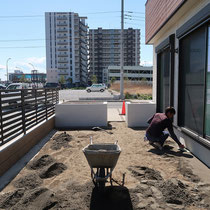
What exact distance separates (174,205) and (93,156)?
55.4 inches

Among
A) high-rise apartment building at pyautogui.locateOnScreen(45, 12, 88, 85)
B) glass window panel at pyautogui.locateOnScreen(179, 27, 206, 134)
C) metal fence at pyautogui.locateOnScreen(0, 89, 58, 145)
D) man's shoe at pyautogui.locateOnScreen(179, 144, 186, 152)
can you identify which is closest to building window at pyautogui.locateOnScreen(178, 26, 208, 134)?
glass window panel at pyautogui.locateOnScreen(179, 27, 206, 134)

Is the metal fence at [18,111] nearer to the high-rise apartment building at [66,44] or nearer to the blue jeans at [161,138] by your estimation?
the blue jeans at [161,138]

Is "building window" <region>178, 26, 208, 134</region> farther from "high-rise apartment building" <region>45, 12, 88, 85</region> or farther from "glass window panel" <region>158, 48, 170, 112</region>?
"high-rise apartment building" <region>45, 12, 88, 85</region>

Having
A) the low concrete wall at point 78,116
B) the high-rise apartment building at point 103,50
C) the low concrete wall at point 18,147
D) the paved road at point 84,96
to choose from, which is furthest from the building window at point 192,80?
the high-rise apartment building at point 103,50

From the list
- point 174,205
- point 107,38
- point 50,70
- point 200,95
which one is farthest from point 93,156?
point 107,38

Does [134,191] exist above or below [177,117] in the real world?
below

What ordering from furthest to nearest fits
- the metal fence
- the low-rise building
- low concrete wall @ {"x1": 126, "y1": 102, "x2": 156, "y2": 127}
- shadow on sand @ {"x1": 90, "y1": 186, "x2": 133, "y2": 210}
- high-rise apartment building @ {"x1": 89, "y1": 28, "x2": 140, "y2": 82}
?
high-rise apartment building @ {"x1": 89, "y1": 28, "x2": 140, "y2": 82} < the low-rise building < low concrete wall @ {"x1": 126, "y1": 102, "x2": 156, "y2": 127} < the metal fence < shadow on sand @ {"x1": 90, "y1": 186, "x2": 133, "y2": 210}

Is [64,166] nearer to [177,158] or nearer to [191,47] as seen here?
[177,158]

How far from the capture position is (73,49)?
374ft

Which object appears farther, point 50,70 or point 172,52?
point 50,70

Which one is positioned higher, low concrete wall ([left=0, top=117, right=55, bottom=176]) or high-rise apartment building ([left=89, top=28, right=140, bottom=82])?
high-rise apartment building ([left=89, top=28, right=140, bottom=82])

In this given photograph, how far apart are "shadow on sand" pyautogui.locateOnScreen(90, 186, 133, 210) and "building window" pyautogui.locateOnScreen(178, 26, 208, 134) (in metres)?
2.76

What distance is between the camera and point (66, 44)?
11525cm

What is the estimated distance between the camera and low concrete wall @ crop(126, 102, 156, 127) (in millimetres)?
9797
